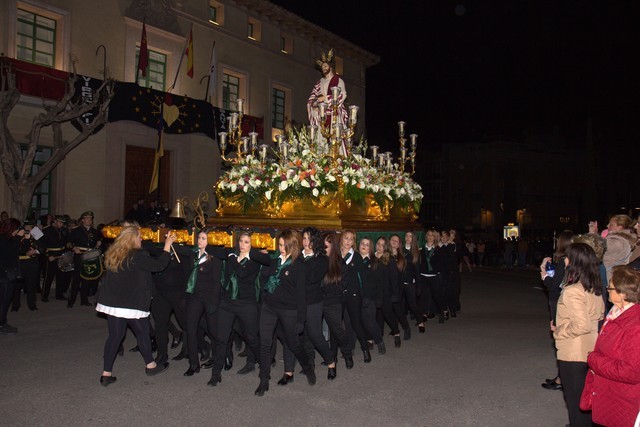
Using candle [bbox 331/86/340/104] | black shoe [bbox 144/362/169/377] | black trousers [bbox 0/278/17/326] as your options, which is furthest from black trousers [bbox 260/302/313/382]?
black trousers [bbox 0/278/17/326]

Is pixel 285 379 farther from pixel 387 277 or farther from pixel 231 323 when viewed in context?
pixel 387 277

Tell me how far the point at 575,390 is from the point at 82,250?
36.0 ft

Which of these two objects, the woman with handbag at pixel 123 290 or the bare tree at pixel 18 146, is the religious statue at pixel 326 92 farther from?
the bare tree at pixel 18 146

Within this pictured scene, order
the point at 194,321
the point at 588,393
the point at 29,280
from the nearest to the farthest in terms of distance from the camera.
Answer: the point at 588,393 < the point at 194,321 < the point at 29,280

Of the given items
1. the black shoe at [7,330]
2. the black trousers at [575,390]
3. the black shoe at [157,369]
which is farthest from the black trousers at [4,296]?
the black trousers at [575,390]

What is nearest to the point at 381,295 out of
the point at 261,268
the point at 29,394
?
the point at 261,268

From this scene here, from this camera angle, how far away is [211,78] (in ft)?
A: 76.2

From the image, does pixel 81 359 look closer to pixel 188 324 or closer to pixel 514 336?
pixel 188 324

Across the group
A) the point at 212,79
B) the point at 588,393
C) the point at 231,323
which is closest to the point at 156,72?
the point at 212,79

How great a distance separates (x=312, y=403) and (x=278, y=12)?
81.5ft

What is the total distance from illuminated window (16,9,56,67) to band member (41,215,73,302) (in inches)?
323

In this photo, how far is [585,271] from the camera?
181 inches

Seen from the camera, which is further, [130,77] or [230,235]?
[130,77]

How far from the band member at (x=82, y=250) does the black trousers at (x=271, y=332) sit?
274 inches
